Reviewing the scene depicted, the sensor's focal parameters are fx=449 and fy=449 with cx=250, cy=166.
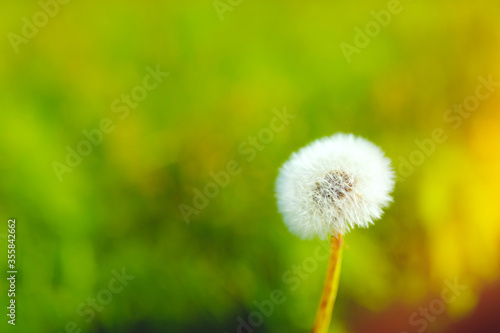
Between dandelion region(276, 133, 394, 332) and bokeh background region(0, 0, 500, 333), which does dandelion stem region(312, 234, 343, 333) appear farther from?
bokeh background region(0, 0, 500, 333)

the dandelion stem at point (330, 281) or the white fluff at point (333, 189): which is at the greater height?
the white fluff at point (333, 189)

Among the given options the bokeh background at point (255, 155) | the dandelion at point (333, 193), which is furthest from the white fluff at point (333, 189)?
the bokeh background at point (255, 155)

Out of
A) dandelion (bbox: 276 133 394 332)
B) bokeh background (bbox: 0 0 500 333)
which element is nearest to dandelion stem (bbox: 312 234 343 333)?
dandelion (bbox: 276 133 394 332)

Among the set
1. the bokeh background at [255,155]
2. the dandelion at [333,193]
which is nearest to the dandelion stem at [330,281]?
the dandelion at [333,193]

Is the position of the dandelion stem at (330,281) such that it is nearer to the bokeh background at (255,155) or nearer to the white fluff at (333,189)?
the white fluff at (333,189)

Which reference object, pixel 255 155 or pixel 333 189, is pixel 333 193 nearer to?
pixel 333 189

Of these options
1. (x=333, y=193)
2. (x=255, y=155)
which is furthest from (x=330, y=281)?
(x=255, y=155)

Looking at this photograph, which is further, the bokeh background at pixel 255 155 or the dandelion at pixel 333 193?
the bokeh background at pixel 255 155
